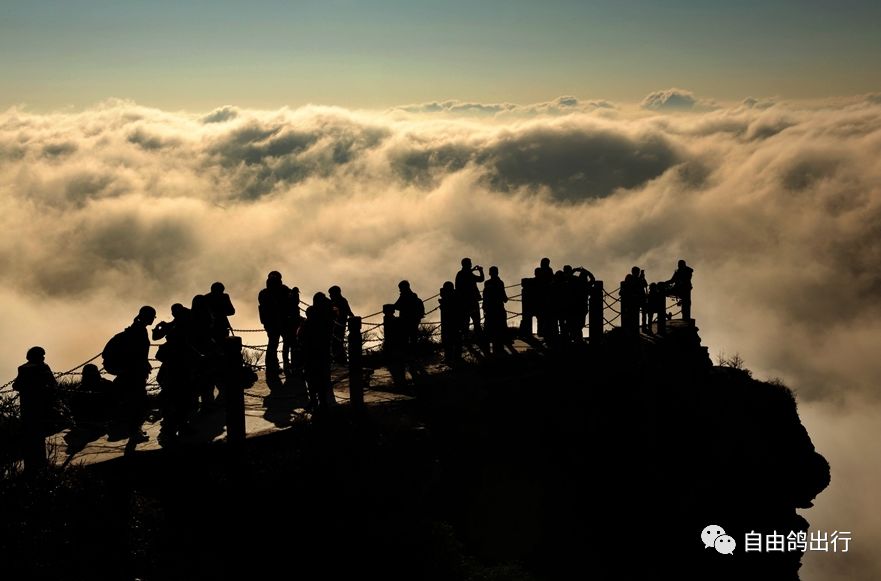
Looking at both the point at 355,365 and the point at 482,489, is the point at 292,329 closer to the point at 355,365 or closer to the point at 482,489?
the point at 355,365

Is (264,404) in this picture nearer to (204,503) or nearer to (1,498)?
(204,503)

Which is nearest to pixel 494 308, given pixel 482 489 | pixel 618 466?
pixel 618 466

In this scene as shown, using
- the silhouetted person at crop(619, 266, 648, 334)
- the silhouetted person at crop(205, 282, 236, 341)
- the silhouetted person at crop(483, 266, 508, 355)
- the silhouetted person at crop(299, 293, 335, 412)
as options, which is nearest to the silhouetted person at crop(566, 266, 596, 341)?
the silhouetted person at crop(619, 266, 648, 334)

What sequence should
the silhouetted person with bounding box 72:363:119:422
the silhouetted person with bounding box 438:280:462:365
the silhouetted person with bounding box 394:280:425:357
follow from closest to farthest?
the silhouetted person with bounding box 72:363:119:422
the silhouetted person with bounding box 438:280:462:365
the silhouetted person with bounding box 394:280:425:357

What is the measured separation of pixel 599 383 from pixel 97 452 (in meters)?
9.04

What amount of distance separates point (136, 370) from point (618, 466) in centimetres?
830

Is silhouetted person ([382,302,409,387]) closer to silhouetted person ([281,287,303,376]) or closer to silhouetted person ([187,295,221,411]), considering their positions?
silhouetted person ([281,287,303,376])

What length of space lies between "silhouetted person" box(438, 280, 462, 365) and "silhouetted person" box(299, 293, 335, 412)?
10.9ft

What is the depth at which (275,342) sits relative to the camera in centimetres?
1438

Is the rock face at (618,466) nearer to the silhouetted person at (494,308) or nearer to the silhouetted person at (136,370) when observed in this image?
the silhouetted person at (494,308)

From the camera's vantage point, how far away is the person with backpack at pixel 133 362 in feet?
35.0

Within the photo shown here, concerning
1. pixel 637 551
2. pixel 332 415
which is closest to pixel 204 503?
pixel 332 415

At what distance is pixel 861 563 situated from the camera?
124 metres

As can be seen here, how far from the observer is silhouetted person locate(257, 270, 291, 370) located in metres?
14.1
